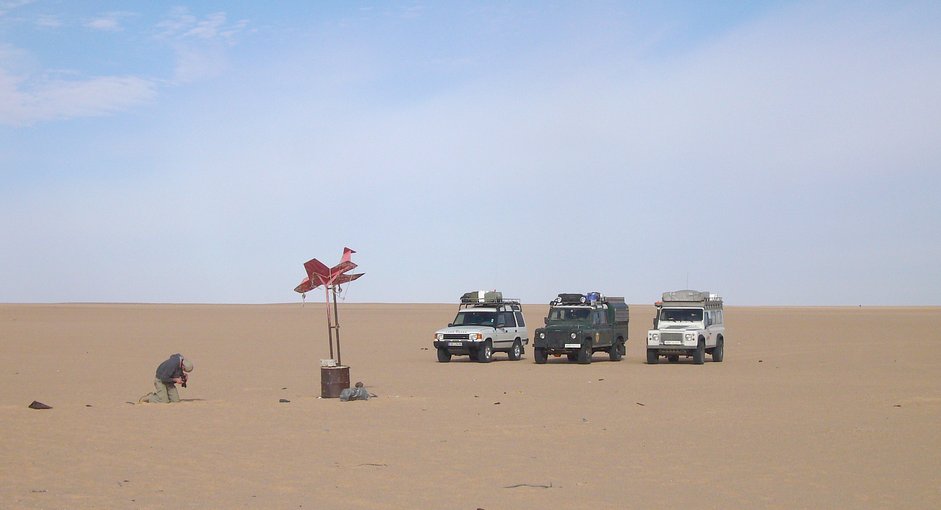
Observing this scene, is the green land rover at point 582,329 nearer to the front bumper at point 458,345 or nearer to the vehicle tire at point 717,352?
the front bumper at point 458,345

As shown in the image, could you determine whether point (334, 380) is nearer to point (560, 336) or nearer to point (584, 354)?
point (560, 336)

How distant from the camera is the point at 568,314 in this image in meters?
32.8

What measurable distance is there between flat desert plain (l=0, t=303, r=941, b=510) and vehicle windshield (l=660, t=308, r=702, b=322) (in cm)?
262

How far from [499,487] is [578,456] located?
88.9 inches

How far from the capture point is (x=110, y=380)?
25.3 m

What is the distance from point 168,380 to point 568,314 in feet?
53.6

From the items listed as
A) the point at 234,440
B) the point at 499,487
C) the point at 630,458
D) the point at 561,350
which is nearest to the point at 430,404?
→ the point at 234,440

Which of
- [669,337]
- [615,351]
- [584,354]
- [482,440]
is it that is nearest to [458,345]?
[584,354]

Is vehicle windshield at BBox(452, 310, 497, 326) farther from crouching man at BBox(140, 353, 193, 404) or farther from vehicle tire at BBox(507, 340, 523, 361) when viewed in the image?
crouching man at BBox(140, 353, 193, 404)

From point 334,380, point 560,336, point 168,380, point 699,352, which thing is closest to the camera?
point 168,380

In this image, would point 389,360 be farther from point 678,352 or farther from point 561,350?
point 678,352

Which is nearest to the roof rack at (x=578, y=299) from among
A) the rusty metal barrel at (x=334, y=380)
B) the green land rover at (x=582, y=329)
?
the green land rover at (x=582, y=329)

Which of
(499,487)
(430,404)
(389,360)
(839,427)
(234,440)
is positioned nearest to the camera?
(499,487)

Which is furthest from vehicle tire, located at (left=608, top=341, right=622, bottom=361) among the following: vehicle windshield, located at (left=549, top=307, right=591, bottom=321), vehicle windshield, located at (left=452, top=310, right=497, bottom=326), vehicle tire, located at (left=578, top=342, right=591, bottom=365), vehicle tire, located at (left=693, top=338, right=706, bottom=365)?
vehicle windshield, located at (left=452, top=310, right=497, bottom=326)
